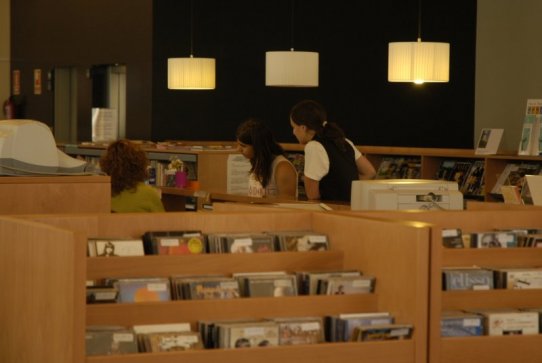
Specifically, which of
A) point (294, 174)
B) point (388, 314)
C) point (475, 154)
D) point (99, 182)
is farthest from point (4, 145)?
point (475, 154)

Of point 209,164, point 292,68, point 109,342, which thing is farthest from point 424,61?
point 109,342

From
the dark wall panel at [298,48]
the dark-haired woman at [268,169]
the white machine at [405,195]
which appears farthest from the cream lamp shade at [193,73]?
the white machine at [405,195]

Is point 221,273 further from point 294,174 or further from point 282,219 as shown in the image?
point 294,174

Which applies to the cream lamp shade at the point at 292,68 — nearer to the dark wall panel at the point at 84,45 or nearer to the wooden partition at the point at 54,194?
the dark wall panel at the point at 84,45

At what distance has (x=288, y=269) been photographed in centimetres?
327

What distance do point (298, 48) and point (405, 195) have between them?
31.4 feet

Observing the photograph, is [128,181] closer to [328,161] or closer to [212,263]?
[328,161]

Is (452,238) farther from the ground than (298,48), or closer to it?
closer to it

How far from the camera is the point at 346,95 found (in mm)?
13766

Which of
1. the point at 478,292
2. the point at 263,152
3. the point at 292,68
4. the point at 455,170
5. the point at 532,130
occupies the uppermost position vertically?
the point at 292,68

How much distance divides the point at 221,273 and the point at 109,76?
12853mm

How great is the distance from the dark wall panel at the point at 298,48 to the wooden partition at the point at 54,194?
28.8 ft

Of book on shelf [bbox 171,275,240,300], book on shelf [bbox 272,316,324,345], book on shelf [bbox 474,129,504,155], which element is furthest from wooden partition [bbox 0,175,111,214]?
book on shelf [bbox 474,129,504,155]

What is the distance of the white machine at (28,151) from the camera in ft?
15.3
